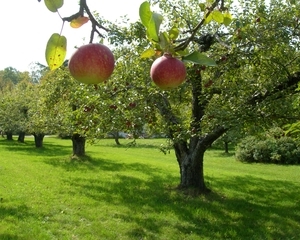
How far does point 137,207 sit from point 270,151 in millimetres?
11780

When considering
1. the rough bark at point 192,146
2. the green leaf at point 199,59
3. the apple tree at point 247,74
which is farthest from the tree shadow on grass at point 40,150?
the green leaf at point 199,59

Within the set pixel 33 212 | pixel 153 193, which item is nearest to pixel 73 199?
pixel 33 212

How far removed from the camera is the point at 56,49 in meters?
0.90

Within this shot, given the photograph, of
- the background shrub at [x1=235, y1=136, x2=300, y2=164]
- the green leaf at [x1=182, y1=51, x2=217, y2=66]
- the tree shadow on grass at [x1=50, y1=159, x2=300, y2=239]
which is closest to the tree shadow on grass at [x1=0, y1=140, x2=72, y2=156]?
the tree shadow on grass at [x1=50, y1=159, x2=300, y2=239]

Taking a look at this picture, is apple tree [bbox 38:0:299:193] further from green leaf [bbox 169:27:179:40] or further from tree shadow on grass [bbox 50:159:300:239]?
green leaf [bbox 169:27:179:40]

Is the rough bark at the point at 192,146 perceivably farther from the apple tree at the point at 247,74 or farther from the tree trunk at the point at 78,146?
the tree trunk at the point at 78,146

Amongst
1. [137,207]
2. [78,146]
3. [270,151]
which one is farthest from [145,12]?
[270,151]

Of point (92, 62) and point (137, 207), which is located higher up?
point (92, 62)

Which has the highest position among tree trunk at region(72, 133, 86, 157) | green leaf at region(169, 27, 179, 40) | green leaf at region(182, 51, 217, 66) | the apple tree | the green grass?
the apple tree

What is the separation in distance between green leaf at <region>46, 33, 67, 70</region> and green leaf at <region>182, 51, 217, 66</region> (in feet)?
0.98

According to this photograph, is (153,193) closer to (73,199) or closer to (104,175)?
(73,199)

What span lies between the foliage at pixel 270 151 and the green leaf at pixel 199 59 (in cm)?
1613

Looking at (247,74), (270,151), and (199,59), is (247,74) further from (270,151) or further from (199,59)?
(270,151)

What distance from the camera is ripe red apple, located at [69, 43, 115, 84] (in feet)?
2.67
